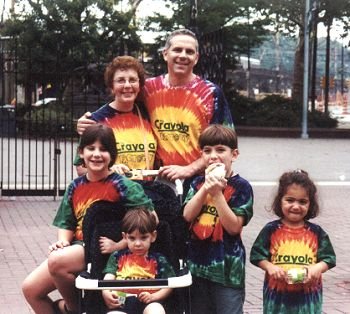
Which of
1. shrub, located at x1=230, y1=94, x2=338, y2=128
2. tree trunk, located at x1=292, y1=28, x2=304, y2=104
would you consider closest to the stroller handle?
shrub, located at x1=230, y1=94, x2=338, y2=128

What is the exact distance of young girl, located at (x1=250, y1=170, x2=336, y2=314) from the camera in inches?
168

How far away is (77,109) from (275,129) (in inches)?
339

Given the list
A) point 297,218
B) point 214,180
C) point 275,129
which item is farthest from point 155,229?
point 275,129

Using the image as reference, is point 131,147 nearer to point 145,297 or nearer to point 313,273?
point 145,297

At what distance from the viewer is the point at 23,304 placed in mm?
6422

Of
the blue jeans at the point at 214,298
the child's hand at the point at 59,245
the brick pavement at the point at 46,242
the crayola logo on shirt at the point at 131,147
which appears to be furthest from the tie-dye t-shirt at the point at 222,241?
the brick pavement at the point at 46,242

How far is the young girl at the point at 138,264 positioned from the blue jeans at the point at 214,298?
264mm

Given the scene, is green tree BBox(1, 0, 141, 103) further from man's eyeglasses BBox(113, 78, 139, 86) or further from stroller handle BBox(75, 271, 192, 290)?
stroller handle BBox(75, 271, 192, 290)

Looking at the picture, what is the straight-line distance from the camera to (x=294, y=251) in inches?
170

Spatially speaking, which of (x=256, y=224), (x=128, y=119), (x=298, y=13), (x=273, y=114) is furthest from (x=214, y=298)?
(x=298, y=13)

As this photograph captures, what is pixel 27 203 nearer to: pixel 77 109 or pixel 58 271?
pixel 58 271

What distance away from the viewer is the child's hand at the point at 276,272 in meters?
Answer: 4.22

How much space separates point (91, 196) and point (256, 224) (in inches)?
264

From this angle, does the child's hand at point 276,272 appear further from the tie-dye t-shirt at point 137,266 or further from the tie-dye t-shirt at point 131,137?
the tie-dye t-shirt at point 131,137
